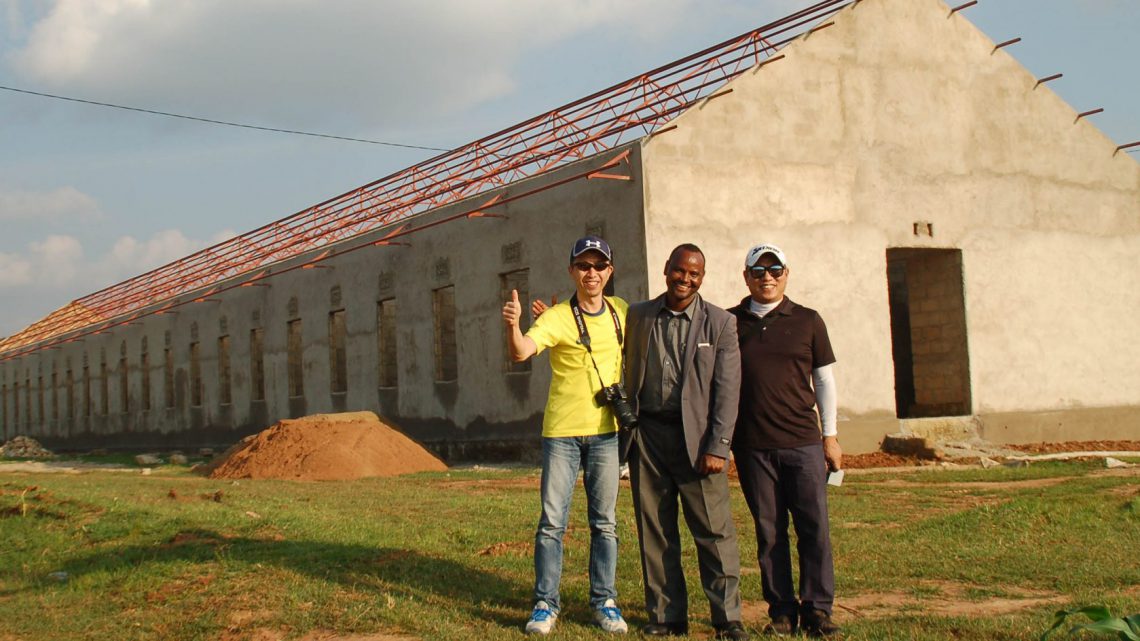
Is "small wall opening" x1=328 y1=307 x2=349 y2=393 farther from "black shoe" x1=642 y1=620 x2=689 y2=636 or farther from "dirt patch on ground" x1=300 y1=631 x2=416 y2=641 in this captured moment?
"black shoe" x1=642 y1=620 x2=689 y2=636

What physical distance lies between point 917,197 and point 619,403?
47.5 feet

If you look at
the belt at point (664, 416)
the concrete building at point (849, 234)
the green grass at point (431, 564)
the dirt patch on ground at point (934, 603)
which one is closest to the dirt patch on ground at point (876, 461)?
the concrete building at point (849, 234)

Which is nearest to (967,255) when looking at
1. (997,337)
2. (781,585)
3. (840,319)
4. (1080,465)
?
(997,337)

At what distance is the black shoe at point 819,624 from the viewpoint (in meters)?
5.34

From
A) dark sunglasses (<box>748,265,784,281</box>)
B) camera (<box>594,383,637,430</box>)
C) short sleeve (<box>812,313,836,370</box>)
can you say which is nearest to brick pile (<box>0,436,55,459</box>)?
camera (<box>594,383,637,430</box>)

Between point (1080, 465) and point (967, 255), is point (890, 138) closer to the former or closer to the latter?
point (967, 255)

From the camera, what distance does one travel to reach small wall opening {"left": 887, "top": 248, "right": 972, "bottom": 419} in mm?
18891

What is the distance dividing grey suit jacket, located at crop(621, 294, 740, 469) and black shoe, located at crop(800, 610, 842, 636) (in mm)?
899

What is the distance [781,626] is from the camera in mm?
5426

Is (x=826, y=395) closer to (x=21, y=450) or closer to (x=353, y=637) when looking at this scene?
(x=353, y=637)

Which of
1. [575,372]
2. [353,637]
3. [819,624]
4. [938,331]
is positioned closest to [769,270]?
[575,372]

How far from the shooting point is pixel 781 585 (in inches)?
216

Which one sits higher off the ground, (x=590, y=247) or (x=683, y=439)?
(x=590, y=247)

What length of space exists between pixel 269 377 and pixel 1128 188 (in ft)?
65.8
